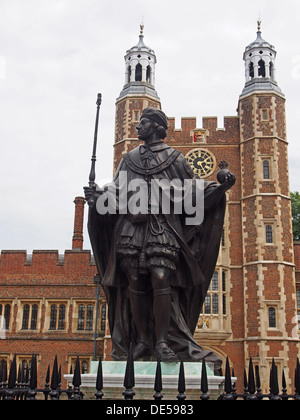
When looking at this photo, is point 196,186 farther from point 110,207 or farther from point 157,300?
point 157,300

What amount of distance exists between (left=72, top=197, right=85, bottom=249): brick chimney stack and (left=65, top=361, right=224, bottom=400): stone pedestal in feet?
80.5

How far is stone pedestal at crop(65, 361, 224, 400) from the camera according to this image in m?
3.12

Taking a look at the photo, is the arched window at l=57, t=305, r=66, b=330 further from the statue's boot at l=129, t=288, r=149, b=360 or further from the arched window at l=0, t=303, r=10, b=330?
the statue's boot at l=129, t=288, r=149, b=360

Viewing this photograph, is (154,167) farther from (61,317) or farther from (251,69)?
(251,69)

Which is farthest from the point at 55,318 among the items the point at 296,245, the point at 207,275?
the point at 207,275

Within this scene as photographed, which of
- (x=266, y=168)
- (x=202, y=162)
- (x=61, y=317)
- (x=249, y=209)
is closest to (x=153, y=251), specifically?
(x=249, y=209)

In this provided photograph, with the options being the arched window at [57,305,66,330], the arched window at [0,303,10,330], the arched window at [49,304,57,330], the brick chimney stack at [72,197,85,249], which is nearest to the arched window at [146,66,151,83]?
the brick chimney stack at [72,197,85,249]

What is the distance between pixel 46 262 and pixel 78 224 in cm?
491

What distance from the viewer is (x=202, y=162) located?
2342 centimetres

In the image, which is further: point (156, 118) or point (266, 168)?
point (266, 168)

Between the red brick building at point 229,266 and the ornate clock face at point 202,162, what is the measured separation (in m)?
0.05

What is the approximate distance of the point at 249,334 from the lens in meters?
20.2

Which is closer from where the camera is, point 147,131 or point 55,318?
point 147,131
